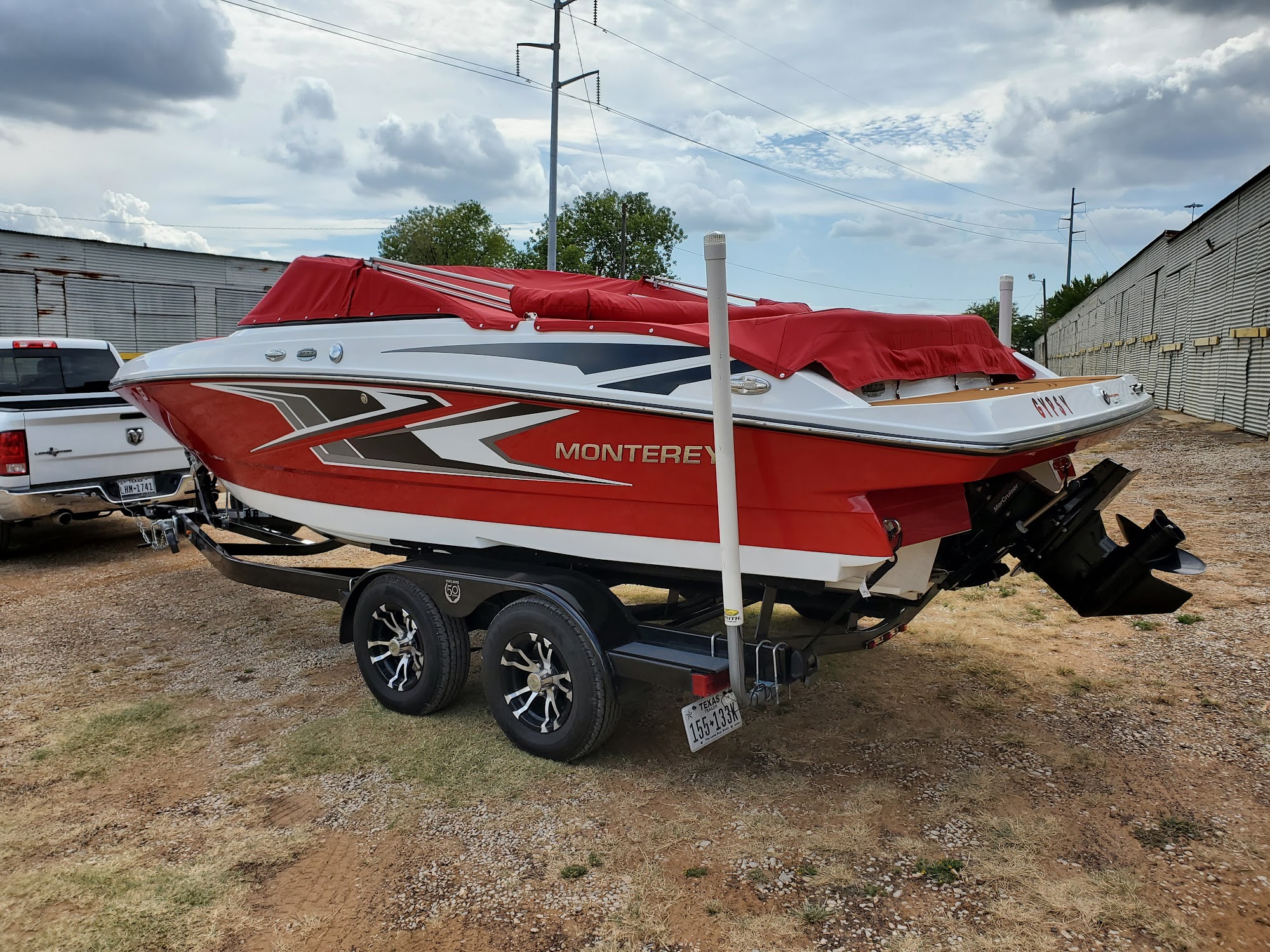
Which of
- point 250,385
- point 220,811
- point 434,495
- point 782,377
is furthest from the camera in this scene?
point 250,385

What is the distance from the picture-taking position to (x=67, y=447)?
7.29 meters

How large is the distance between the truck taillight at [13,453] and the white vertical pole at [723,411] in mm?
6377

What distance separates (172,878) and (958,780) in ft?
10.1

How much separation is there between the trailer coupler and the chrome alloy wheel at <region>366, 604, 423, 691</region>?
2.87m

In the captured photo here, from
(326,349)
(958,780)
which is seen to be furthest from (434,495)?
(958,780)

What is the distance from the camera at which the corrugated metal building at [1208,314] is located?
15.8 m

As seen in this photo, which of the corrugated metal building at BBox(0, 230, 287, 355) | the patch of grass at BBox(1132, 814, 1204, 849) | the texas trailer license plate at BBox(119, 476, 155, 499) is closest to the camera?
the patch of grass at BBox(1132, 814, 1204, 849)

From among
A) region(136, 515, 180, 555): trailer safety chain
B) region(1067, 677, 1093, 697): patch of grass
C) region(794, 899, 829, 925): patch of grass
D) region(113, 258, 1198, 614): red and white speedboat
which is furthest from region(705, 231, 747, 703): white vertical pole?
region(136, 515, 180, 555): trailer safety chain

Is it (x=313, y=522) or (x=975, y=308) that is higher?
(x=975, y=308)

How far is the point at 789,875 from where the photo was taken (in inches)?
124

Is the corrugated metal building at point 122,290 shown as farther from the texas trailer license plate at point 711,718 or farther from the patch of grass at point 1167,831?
the patch of grass at point 1167,831

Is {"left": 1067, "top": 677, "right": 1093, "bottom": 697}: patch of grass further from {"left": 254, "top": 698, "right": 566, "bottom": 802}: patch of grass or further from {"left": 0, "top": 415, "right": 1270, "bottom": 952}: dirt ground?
{"left": 254, "top": 698, "right": 566, "bottom": 802}: patch of grass

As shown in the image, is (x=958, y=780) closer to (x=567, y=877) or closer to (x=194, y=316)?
(x=567, y=877)

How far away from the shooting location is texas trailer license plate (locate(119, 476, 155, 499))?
7531mm
